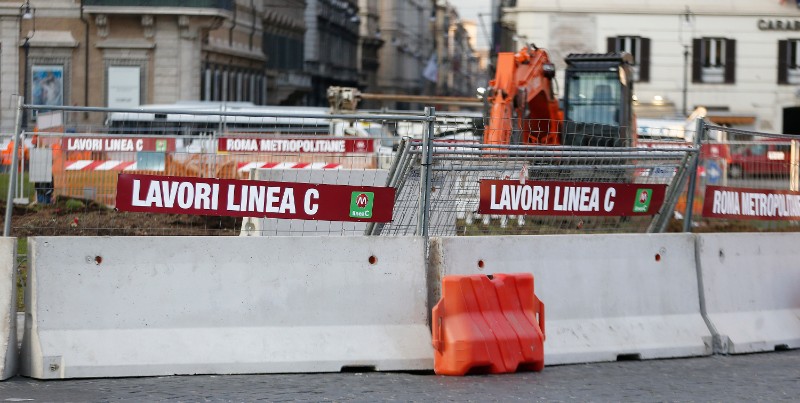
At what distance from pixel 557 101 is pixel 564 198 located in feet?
53.1

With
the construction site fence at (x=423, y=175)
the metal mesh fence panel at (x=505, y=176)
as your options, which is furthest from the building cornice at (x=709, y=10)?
the metal mesh fence panel at (x=505, y=176)

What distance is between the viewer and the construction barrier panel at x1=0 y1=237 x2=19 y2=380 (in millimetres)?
8930

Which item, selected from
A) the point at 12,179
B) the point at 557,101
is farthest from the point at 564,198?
the point at 557,101

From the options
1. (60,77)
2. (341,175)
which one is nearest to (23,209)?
(341,175)

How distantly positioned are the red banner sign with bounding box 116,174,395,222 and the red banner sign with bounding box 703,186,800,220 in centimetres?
348

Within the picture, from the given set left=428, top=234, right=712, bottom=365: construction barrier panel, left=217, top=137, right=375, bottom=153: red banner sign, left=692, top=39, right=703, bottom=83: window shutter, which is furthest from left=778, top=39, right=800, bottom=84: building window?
left=428, top=234, right=712, bottom=365: construction barrier panel

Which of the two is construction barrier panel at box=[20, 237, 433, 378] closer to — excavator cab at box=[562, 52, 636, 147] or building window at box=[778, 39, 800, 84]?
excavator cab at box=[562, 52, 636, 147]

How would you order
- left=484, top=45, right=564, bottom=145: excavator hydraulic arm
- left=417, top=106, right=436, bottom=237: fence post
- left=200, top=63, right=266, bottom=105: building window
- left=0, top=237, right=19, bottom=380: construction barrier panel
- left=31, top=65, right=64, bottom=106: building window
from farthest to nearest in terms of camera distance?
left=200, top=63, right=266, bottom=105: building window, left=31, top=65, right=64, bottom=106: building window, left=484, top=45, right=564, bottom=145: excavator hydraulic arm, left=417, top=106, right=436, bottom=237: fence post, left=0, top=237, right=19, bottom=380: construction barrier panel

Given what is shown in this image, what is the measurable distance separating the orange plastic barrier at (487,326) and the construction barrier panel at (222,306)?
29cm

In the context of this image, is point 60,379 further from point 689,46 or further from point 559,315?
point 689,46

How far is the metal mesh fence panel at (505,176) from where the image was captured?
10.7m

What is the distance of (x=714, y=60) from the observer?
→ 5425 centimetres

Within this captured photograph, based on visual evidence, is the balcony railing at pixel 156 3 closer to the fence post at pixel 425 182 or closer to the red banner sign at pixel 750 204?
the red banner sign at pixel 750 204

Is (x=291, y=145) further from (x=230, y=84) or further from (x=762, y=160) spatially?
(x=230, y=84)
